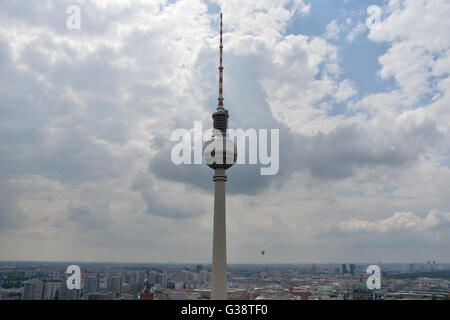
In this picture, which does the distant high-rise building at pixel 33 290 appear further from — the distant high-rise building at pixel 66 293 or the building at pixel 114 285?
the building at pixel 114 285

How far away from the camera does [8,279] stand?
153 ft

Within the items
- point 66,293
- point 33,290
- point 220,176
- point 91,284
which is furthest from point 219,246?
point 91,284

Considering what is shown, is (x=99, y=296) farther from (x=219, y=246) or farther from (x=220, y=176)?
(x=220, y=176)

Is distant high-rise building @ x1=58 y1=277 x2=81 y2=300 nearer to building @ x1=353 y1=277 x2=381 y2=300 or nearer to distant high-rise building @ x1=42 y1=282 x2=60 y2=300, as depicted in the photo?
distant high-rise building @ x1=42 y1=282 x2=60 y2=300

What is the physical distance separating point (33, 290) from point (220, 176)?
2683 cm

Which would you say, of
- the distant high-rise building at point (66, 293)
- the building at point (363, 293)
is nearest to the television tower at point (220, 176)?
the distant high-rise building at point (66, 293)

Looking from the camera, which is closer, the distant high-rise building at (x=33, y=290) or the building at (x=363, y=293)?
the distant high-rise building at (x=33, y=290)

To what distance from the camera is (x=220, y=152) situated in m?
36.5

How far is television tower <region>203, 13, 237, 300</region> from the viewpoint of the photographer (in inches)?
1328

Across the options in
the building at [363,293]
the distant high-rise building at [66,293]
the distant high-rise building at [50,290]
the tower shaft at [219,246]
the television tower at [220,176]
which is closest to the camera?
the tower shaft at [219,246]

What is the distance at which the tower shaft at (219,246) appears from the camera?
33438 mm
